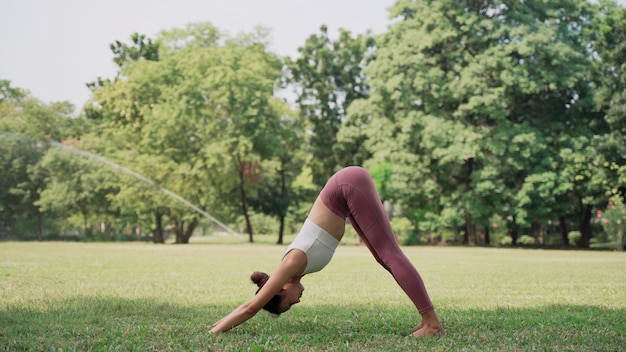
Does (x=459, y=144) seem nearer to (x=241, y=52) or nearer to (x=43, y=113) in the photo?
(x=241, y=52)

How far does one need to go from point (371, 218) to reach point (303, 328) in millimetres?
1344

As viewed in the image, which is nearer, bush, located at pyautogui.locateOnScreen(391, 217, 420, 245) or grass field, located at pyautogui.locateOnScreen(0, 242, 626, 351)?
grass field, located at pyautogui.locateOnScreen(0, 242, 626, 351)

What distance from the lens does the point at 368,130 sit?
38469mm

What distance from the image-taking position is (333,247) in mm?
5719

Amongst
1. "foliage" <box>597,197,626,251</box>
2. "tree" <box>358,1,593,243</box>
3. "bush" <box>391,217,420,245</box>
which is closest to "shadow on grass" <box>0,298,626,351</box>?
"foliage" <box>597,197,626,251</box>

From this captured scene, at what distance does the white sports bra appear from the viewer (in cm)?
559

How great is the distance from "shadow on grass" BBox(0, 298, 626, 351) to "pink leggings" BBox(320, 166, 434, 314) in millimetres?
465

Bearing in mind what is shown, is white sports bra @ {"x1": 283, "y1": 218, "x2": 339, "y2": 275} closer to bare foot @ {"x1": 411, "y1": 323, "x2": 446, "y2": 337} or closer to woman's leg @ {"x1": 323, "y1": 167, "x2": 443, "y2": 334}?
woman's leg @ {"x1": 323, "y1": 167, "x2": 443, "y2": 334}

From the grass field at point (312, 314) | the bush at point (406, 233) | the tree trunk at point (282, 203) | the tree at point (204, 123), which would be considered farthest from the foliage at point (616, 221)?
the tree trunk at point (282, 203)

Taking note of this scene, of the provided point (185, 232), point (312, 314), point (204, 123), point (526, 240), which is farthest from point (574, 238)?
point (312, 314)

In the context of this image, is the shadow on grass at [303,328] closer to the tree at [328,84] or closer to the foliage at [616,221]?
the foliage at [616,221]

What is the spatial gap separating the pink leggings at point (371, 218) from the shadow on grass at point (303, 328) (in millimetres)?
465

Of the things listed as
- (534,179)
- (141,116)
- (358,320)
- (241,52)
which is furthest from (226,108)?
(358,320)

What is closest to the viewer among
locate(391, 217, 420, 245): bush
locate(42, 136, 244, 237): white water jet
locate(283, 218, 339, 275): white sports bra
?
locate(283, 218, 339, 275): white sports bra
